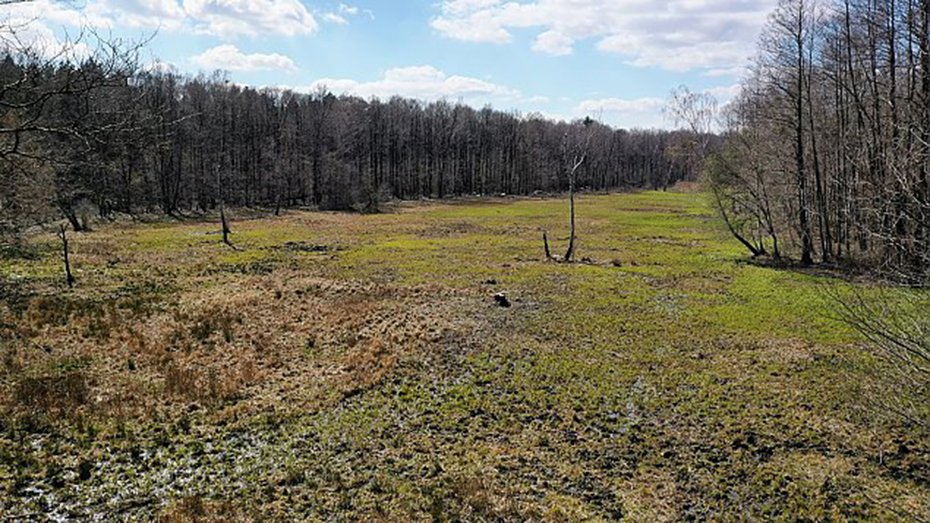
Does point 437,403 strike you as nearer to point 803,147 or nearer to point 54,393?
point 54,393

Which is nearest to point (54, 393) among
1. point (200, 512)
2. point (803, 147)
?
point (200, 512)

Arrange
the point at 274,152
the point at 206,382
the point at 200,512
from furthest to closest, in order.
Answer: the point at 274,152 < the point at 206,382 < the point at 200,512

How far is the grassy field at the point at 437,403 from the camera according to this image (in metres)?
8.12

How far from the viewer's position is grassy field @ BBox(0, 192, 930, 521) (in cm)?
812

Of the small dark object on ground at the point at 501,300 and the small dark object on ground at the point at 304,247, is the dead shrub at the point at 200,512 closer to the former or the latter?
the small dark object on ground at the point at 501,300

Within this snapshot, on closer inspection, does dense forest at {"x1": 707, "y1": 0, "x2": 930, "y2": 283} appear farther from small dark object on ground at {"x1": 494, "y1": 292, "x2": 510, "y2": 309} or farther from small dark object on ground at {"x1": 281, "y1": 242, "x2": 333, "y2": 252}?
small dark object on ground at {"x1": 281, "y1": 242, "x2": 333, "y2": 252}

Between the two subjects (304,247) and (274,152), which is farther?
(274,152)

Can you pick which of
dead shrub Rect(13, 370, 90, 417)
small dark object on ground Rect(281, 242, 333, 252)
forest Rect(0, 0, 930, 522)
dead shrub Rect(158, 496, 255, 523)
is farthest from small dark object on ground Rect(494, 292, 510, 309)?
small dark object on ground Rect(281, 242, 333, 252)

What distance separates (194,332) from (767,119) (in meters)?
28.3

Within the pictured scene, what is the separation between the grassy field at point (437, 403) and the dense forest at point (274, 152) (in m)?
4.70

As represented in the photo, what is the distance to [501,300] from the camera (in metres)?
20.5

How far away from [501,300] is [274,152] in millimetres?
60023

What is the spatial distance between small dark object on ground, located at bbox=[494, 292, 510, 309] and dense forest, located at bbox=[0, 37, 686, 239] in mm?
11718

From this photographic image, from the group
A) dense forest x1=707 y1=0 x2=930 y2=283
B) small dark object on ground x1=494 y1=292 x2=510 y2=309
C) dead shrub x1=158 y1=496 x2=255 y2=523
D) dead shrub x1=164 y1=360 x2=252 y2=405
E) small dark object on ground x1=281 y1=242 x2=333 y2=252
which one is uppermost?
dense forest x1=707 y1=0 x2=930 y2=283
